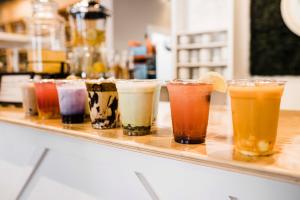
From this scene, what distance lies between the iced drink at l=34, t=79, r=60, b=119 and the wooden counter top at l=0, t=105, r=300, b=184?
0.05 metres

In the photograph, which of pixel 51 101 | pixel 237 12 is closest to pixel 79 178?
pixel 51 101

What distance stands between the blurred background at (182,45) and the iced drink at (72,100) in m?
0.50

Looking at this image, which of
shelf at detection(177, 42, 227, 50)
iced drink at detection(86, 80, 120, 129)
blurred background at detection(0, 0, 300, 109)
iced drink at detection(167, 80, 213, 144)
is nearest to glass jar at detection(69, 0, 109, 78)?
blurred background at detection(0, 0, 300, 109)

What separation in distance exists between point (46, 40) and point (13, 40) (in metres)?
0.48

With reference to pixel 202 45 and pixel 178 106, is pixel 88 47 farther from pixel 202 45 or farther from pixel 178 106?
pixel 202 45

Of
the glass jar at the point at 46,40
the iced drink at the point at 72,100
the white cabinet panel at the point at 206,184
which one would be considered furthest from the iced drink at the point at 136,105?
the glass jar at the point at 46,40

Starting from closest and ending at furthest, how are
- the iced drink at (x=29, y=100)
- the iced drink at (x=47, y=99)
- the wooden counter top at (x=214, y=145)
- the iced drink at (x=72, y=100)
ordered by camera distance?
the wooden counter top at (x=214, y=145)
the iced drink at (x=72, y=100)
the iced drink at (x=47, y=99)
the iced drink at (x=29, y=100)

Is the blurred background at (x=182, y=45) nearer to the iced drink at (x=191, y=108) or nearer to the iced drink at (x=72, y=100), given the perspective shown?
the iced drink at (x=72, y=100)

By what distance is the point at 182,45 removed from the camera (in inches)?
114

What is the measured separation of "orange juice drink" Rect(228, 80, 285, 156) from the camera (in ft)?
2.13

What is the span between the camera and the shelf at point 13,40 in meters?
2.17

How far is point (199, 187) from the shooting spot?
728 mm

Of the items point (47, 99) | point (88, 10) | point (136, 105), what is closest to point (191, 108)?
point (136, 105)

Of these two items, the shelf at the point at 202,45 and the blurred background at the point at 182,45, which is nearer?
the blurred background at the point at 182,45
